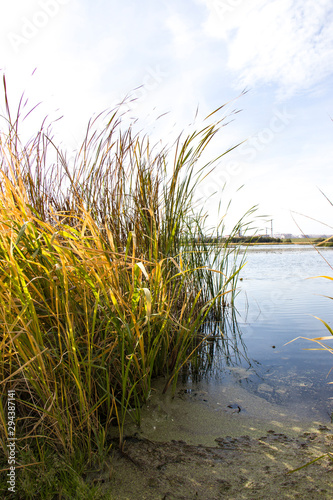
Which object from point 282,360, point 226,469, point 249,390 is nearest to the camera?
point 226,469

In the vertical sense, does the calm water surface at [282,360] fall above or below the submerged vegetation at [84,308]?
below

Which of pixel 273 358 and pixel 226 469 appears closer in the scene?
pixel 226 469

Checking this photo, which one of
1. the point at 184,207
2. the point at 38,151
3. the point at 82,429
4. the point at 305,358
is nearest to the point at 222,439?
the point at 82,429

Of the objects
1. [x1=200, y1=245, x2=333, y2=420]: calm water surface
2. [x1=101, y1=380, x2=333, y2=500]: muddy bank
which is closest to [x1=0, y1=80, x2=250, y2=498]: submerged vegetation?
[x1=101, y1=380, x2=333, y2=500]: muddy bank

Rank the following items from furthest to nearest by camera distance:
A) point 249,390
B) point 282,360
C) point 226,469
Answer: point 282,360
point 249,390
point 226,469

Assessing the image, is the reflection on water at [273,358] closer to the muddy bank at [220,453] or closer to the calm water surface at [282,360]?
the calm water surface at [282,360]

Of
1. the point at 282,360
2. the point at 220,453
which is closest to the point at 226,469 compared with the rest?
the point at 220,453

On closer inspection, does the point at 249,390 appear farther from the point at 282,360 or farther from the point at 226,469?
the point at 226,469

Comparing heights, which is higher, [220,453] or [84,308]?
[84,308]

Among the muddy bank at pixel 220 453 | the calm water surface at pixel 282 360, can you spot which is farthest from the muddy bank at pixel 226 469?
the calm water surface at pixel 282 360

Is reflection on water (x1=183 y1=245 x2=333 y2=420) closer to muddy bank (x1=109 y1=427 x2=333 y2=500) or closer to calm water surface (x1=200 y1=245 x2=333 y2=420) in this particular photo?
calm water surface (x1=200 y1=245 x2=333 y2=420)

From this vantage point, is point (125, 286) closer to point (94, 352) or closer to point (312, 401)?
point (94, 352)

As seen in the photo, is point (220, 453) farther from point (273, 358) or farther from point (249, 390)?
point (273, 358)

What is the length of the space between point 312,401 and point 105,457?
1.05 m
